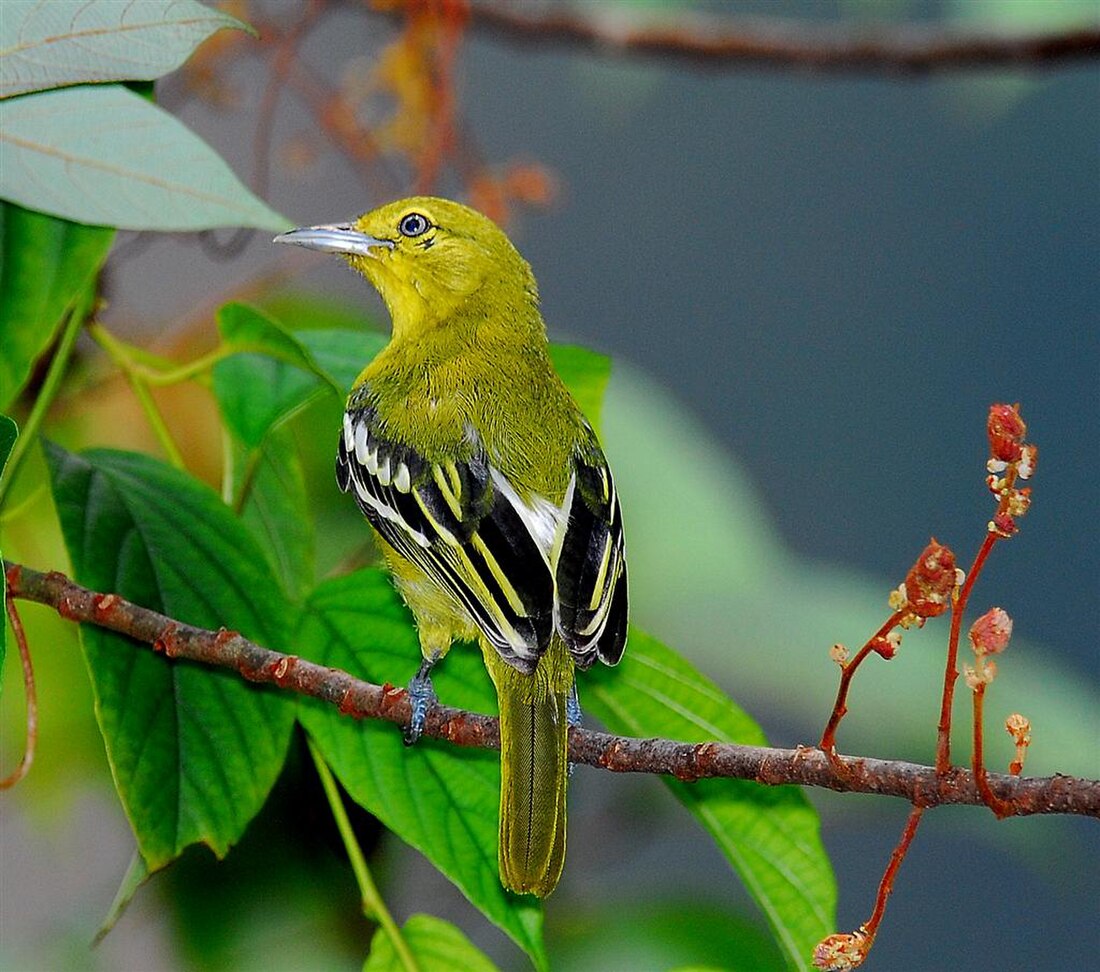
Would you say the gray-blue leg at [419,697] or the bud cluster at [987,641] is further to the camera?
the gray-blue leg at [419,697]

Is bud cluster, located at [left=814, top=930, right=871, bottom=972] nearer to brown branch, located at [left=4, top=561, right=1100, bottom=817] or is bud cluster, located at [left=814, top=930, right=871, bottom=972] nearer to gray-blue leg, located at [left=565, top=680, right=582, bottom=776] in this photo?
brown branch, located at [left=4, top=561, right=1100, bottom=817]

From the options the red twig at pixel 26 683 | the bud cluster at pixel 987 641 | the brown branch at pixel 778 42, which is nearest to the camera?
the bud cluster at pixel 987 641

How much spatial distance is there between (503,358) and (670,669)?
0.26 metres

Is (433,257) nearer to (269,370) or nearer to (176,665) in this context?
(269,370)

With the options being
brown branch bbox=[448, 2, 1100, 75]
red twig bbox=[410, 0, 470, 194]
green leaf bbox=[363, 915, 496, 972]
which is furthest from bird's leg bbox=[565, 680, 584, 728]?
brown branch bbox=[448, 2, 1100, 75]

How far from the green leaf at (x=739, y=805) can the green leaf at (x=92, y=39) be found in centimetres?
43

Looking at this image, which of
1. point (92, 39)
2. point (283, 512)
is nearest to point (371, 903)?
point (283, 512)

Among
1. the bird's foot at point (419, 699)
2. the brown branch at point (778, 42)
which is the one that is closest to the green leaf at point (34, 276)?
the bird's foot at point (419, 699)

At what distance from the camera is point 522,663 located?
2.55 feet

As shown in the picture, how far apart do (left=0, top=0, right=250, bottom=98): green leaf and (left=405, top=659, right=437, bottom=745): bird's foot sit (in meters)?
0.37

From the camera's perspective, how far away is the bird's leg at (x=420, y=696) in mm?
756

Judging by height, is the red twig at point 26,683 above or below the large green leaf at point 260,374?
below

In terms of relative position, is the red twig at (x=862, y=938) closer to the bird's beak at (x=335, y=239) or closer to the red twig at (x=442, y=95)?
the bird's beak at (x=335, y=239)

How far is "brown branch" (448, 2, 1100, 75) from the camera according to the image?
1.66 meters
